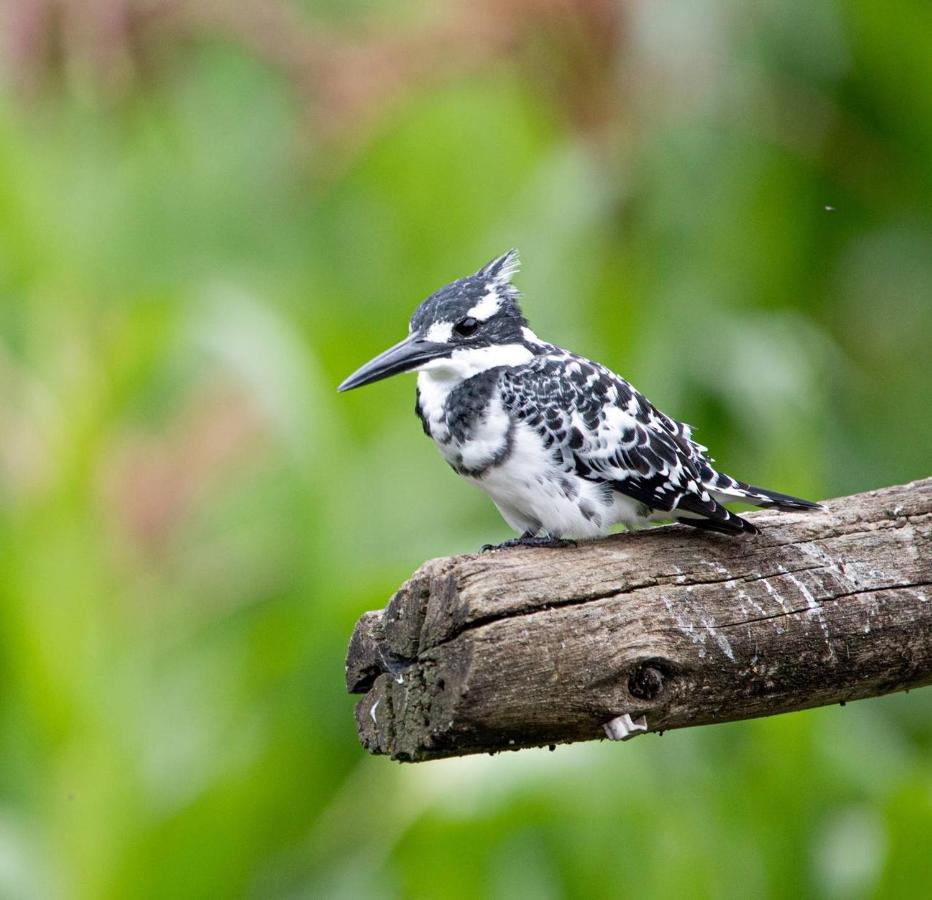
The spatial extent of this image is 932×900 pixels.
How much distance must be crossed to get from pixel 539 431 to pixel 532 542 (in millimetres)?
198

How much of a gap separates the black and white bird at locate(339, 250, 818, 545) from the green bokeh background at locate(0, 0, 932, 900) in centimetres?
75

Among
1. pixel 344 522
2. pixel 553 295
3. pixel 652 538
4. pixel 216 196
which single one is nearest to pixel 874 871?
pixel 652 538

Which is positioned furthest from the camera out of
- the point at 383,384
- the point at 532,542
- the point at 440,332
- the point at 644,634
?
the point at 383,384

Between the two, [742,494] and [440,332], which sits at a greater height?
[440,332]

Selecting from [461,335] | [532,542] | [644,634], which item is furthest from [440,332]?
[644,634]

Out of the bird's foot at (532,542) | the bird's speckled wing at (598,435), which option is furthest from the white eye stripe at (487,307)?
the bird's foot at (532,542)

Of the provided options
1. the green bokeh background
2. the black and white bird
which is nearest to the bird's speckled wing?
the black and white bird

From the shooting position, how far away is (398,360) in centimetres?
254

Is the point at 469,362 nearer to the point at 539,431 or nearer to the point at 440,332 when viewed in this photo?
the point at 440,332

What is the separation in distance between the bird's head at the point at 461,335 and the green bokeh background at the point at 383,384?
89 cm

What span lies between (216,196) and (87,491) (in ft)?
10.8

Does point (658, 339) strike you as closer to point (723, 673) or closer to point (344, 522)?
point (344, 522)

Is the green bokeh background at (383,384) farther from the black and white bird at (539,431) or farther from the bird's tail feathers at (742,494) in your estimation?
the black and white bird at (539,431)

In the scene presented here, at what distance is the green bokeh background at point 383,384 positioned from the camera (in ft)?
11.4
